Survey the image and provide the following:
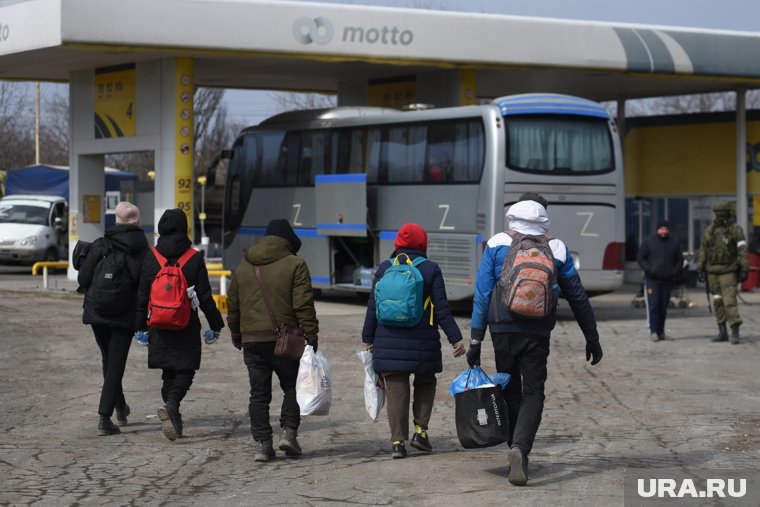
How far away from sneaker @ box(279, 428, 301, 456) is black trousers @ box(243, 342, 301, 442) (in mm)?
41

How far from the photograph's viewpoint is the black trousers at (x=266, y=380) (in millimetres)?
8961

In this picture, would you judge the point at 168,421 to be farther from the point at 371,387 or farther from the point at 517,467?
the point at 517,467

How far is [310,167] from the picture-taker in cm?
2517

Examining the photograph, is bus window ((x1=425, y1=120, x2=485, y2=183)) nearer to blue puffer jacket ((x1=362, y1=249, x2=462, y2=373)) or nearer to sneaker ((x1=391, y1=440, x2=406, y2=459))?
blue puffer jacket ((x1=362, y1=249, x2=462, y2=373))

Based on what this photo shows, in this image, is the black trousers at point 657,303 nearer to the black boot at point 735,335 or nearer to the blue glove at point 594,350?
the black boot at point 735,335

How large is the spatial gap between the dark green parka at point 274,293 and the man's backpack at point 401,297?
0.46 m

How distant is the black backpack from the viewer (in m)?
9.87

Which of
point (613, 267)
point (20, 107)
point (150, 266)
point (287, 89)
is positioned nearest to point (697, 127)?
point (287, 89)

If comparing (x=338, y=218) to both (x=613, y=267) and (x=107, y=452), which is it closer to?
(x=613, y=267)

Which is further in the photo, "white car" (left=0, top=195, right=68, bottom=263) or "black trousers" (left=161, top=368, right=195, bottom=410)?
"white car" (left=0, top=195, right=68, bottom=263)

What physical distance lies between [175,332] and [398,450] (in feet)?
6.22

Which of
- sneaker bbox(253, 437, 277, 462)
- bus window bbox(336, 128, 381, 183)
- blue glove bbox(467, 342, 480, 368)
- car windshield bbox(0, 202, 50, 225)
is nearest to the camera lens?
blue glove bbox(467, 342, 480, 368)

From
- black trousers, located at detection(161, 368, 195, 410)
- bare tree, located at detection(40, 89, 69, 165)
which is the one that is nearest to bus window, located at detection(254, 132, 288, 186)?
black trousers, located at detection(161, 368, 195, 410)

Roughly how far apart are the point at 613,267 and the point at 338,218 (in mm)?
5072
